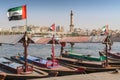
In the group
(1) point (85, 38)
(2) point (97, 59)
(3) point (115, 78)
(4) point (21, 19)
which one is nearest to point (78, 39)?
(1) point (85, 38)

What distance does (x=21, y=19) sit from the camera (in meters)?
22.1

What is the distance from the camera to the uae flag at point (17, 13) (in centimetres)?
2194

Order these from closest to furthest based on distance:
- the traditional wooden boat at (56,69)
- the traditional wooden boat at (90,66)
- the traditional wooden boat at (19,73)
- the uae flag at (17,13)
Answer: the traditional wooden boat at (19,73)
the uae flag at (17,13)
the traditional wooden boat at (56,69)
the traditional wooden boat at (90,66)

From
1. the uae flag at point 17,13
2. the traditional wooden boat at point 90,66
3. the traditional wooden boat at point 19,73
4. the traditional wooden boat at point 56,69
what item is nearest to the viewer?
the traditional wooden boat at point 19,73

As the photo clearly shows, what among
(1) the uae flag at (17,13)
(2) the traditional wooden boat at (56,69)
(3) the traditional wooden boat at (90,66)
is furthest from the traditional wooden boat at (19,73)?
(3) the traditional wooden boat at (90,66)

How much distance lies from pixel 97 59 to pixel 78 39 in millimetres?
→ 3101

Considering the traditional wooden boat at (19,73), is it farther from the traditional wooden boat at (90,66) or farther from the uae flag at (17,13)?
the traditional wooden boat at (90,66)

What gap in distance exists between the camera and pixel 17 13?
22.2m

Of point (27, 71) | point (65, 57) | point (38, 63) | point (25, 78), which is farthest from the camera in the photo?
point (65, 57)

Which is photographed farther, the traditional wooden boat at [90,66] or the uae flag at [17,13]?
the traditional wooden boat at [90,66]

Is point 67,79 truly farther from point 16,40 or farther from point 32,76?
point 16,40

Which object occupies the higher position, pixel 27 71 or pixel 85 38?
pixel 85 38

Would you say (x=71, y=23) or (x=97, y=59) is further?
(x=71, y=23)

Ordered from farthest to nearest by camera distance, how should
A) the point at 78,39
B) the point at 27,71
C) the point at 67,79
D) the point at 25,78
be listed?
the point at 78,39, the point at 27,71, the point at 25,78, the point at 67,79
